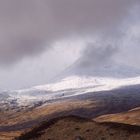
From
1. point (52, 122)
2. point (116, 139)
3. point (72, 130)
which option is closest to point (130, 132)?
point (116, 139)

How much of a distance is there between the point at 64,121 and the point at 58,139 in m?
5.57

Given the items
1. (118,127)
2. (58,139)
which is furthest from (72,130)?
(118,127)

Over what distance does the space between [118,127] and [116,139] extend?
166 inches

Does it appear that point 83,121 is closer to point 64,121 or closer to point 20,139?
point 64,121

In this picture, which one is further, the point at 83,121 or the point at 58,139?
the point at 83,121

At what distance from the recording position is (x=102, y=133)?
67812 millimetres

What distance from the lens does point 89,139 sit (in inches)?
2611

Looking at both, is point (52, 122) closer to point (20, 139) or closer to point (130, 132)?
point (20, 139)

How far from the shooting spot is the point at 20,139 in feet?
236

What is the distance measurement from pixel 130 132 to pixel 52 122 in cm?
1467

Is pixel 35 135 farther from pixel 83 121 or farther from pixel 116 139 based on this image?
pixel 116 139

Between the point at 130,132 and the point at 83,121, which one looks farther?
the point at 83,121

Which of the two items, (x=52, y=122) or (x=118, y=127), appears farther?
→ (x=52, y=122)

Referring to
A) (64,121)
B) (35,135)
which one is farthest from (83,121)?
(35,135)
